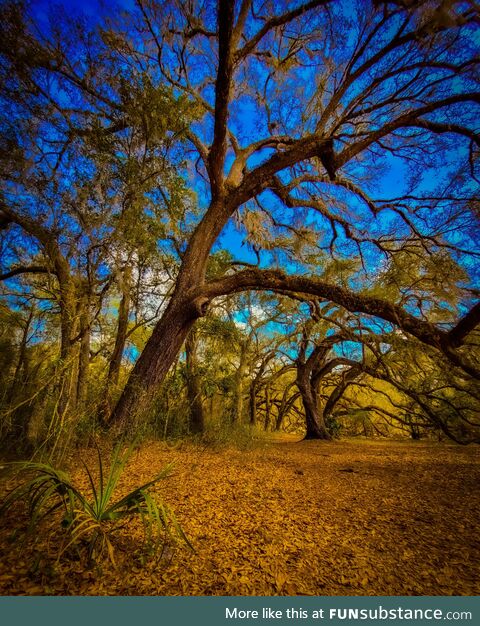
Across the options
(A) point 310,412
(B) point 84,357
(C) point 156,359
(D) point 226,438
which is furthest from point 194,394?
(A) point 310,412

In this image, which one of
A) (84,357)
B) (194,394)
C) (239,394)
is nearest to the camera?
(84,357)

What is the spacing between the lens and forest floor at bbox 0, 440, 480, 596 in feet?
4.52

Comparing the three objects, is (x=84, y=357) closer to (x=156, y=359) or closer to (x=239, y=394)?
(x=156, y=359)

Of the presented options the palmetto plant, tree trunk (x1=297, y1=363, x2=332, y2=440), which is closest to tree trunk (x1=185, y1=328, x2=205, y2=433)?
the palmetto plant

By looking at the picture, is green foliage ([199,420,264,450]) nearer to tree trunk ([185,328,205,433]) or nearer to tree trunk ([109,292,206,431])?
tree trunk ([185,328,205,433])

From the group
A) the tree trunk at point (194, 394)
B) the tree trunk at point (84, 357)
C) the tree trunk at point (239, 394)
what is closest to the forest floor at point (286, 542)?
the tree trunk at point (84, 357)

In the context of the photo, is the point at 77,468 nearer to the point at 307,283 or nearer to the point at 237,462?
the point at 237,462

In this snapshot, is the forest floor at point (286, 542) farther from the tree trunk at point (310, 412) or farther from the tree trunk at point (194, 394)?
the tree trunk at point (310, 412)

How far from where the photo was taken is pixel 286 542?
180 centimetres

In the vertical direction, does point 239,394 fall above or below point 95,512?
above

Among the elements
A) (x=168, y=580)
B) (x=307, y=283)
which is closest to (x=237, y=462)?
(x=168, y=580)

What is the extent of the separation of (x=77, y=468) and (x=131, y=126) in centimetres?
423

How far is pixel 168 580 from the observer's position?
1.39m

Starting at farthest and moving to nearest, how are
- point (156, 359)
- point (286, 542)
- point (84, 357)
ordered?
point (156, 359), point (84, 357), point (286, 542)
